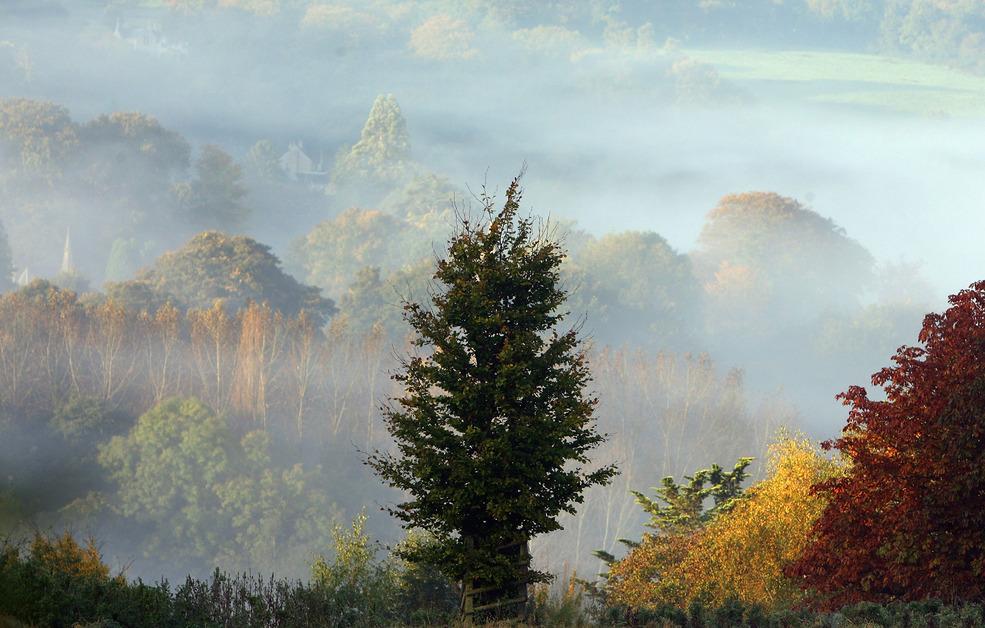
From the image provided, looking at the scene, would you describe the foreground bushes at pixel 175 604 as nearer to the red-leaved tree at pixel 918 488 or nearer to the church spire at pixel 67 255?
the red-leaved tree at pixel 918 488

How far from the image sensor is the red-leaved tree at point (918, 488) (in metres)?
27.0

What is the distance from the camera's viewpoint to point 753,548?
3884 centimetres

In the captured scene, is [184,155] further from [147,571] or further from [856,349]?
[147,571]

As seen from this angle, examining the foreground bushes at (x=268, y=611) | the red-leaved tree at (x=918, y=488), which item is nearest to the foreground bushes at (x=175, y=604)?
the foreground bushes at (x=268, y=611)

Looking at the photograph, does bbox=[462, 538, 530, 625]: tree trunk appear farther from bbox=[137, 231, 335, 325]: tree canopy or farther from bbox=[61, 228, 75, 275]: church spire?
bbox=[61, 228, 75, 275]: church spire

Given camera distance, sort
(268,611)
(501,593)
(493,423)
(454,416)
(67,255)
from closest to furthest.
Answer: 1. (268,611)
2. (501,593)
3. (493,423)
4. (454,416)
5. (67,255)

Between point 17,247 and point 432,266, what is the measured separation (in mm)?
79973

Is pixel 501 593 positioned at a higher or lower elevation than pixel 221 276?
lower

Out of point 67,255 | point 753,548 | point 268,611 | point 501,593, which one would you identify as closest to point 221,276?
point 67,255

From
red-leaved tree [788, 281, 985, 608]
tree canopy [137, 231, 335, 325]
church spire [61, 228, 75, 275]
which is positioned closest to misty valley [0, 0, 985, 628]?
red-leaved tree [788, 281, 985, 608]

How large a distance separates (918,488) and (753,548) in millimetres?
11770

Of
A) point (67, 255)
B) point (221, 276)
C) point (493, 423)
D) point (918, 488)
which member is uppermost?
point (67, 255)

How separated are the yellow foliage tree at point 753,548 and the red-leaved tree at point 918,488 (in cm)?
732

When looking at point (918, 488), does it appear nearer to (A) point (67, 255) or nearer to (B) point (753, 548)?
(B) point (753, 548)
